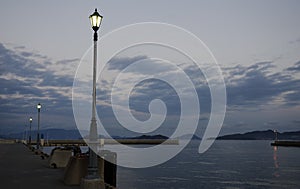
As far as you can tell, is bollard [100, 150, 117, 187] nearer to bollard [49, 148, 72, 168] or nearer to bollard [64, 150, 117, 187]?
bollard [64, 150, 117, 187]

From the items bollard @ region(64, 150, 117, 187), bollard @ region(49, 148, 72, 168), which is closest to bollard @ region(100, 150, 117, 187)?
bollard @ region(64, 150, 117, 187)

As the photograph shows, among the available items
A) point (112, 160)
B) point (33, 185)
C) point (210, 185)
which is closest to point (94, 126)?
point (112, 160)

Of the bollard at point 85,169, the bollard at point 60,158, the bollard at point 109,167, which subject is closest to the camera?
the bollard at point 85,169

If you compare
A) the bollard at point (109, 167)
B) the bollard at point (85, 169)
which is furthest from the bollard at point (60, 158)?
the bollard at point (109, 167)

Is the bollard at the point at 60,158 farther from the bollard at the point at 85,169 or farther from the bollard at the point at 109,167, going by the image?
the bollard at the point at 109,167

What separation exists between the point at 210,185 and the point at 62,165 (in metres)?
22.5

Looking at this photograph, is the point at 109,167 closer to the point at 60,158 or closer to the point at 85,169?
the point at 85,169

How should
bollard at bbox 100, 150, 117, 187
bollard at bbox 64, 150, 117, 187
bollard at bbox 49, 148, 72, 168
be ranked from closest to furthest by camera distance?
bollard at bbox 64, 150, 117, 187
bollard at bbox 100, 150, 117, 187
bollard at bbox 49, 148, 72, 168

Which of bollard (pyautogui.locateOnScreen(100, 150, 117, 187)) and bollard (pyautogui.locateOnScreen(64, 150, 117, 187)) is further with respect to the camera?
bollard (pyautogui.locateOnScreen(100, 150, 117, 187))

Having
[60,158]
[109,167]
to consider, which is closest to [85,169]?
[109,167]

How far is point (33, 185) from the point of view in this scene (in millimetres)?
13852

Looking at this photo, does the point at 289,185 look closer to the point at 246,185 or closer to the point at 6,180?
the point at 246,185

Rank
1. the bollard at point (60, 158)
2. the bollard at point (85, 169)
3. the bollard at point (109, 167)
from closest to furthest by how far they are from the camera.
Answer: the bollard at point (85, 169) < the bollard at point (109, 167) < the bollard at point (60, 158)

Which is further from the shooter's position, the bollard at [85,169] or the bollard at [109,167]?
the bollard at [109,167]
